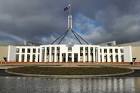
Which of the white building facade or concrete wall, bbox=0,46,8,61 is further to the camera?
concrete wall, bbox=0,46,8,61

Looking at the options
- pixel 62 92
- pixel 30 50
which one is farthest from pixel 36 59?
pixel 62 92

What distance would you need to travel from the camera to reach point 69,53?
10131 centimetres

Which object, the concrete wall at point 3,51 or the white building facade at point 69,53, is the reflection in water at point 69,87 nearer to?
the white building facade at point 69,53

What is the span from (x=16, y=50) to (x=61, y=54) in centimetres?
2033

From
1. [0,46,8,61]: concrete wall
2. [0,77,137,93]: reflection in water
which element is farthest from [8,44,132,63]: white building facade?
[0,77,137,93]: reflection in water

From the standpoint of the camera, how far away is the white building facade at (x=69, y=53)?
97938mm

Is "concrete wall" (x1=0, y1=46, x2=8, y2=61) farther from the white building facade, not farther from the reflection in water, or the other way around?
the reflection in water

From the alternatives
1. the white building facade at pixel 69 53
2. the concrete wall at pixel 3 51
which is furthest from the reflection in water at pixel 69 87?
the concrete wall at pixel 3 51

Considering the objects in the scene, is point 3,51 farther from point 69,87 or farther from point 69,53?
point 69,87

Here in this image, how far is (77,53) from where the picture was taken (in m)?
99.0

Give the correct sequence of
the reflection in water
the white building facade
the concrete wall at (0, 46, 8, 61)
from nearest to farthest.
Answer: the reflection in water, the white building facade, the concrete wall at (0, 46, 8, 61)

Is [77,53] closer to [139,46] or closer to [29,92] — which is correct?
[139,46]

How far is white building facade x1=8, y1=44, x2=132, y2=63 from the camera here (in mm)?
97938

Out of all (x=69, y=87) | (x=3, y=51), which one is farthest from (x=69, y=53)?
(x=69, y=87)
